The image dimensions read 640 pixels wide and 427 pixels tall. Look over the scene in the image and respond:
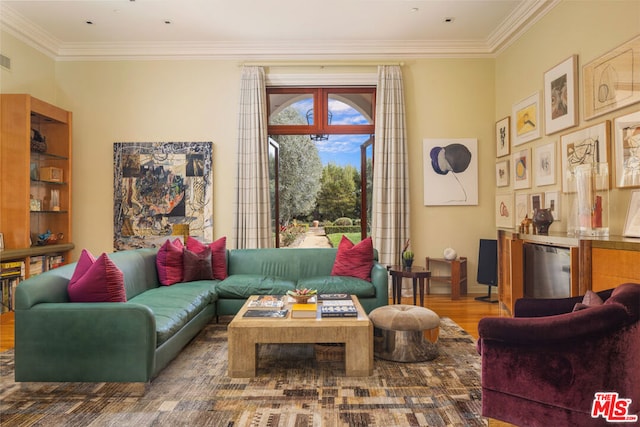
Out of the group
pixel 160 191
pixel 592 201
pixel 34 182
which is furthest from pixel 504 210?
pixel 34 182

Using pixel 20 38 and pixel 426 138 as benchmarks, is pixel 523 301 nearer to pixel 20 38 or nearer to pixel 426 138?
pixel 426 138

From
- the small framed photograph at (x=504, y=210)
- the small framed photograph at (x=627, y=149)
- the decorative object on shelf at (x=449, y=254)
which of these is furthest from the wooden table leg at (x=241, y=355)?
the small framed photograph at (x=504, y=210)

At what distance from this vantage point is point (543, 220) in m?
4.21

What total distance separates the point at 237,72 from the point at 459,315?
14.5 ft

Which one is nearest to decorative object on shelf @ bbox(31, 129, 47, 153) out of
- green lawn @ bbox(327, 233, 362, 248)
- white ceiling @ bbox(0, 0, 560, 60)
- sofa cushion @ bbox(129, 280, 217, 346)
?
white ceiling @ bbox(0, 0, 560, 60)

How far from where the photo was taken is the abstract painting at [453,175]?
235 inches

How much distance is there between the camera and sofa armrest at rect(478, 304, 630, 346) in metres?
1.76

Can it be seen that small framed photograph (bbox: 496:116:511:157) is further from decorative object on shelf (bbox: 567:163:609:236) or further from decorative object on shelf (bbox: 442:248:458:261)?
decorative object on shelf (bbox: 567:163:609:236)

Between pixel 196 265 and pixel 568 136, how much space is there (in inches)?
163

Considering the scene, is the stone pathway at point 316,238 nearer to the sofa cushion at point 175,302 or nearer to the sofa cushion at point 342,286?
the sofa cushion at point 342,286

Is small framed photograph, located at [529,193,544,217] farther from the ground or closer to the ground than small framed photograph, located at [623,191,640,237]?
farther from the ground

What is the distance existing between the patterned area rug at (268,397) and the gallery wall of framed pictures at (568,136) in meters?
2.07

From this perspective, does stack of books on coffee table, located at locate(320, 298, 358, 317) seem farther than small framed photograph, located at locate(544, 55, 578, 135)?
No

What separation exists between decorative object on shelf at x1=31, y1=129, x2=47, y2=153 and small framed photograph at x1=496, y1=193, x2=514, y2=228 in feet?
20.3
